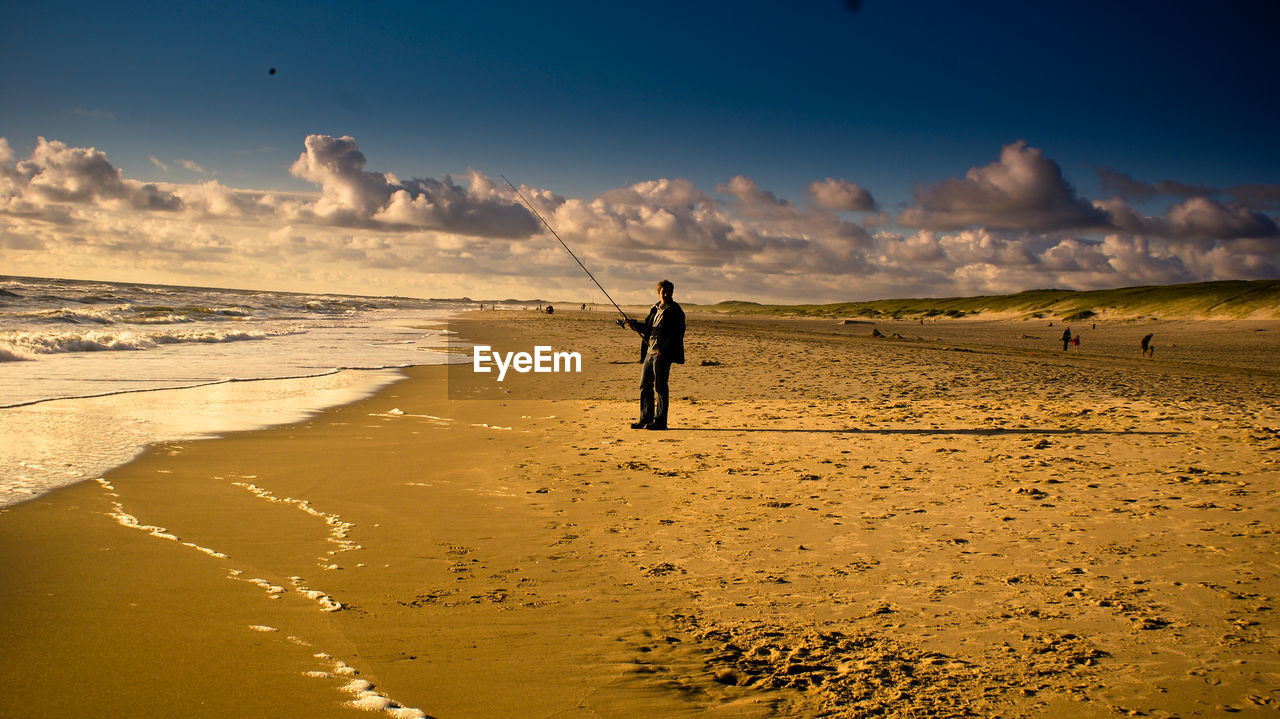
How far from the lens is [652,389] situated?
10250 mm

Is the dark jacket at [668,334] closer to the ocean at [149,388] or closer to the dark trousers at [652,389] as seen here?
the dark trousers at [652,389]

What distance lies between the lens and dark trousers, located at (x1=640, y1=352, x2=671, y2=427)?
10.0 metres

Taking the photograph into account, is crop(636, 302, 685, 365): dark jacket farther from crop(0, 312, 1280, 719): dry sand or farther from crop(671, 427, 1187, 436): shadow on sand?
crop(0, 312, 1280, 719): dry sand

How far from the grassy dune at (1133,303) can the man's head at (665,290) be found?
5716 cm

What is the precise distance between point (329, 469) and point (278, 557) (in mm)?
2820

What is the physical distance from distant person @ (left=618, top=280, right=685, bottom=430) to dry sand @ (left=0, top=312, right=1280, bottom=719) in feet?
3.53

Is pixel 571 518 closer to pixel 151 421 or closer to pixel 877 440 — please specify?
pixel 877 440

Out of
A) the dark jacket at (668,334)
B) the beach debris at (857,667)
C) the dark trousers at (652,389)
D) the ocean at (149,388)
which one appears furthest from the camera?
the dark jacket at (668,334)

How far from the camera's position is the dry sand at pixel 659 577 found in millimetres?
3145

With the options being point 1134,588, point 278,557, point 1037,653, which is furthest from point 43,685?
point 1134,588

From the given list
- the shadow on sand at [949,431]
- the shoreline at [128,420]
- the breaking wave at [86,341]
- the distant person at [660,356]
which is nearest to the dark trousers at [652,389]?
the distant person at [660,356]

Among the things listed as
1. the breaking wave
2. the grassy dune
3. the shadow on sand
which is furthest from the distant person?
the grassy dune

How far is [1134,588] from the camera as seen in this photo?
4172 mm

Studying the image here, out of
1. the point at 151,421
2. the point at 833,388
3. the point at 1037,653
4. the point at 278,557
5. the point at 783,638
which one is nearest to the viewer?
the point at 1037,653
